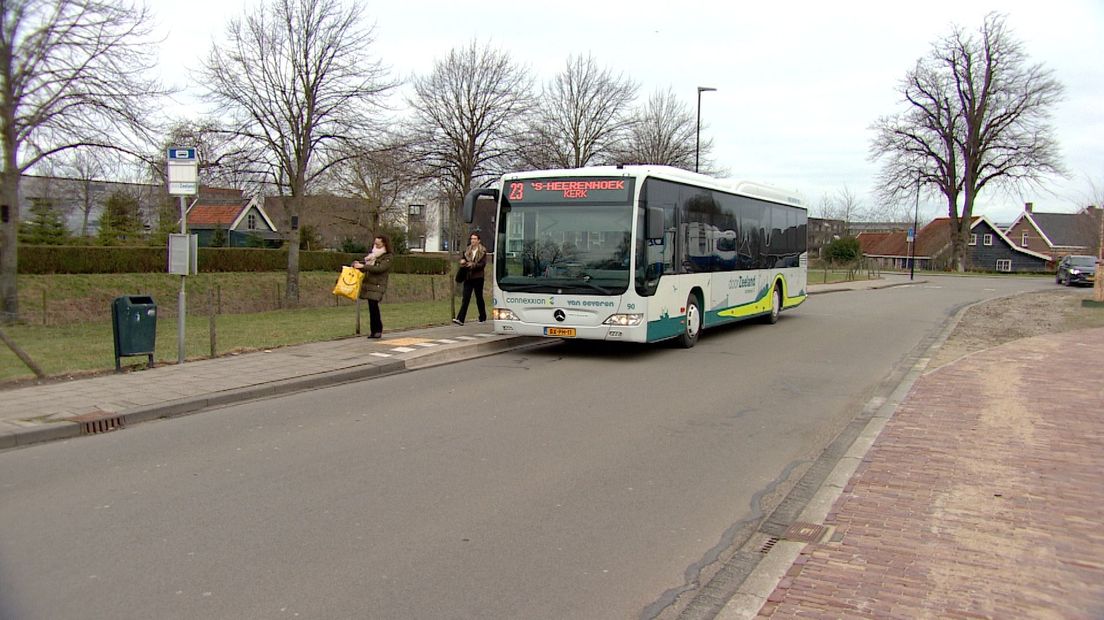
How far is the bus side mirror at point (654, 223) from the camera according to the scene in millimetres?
12102

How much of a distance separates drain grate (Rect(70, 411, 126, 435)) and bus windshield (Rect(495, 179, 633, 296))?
6.31 m

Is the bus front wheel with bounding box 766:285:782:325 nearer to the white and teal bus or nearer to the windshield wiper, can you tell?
the white and teal bus

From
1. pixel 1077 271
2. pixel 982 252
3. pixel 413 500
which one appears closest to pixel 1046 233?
pixel 982 252

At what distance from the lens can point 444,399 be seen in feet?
29.6

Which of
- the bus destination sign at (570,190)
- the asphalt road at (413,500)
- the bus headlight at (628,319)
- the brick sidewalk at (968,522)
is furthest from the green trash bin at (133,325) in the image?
the brick sidewalk at (968,522)

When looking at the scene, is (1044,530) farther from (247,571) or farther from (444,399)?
(444,399)

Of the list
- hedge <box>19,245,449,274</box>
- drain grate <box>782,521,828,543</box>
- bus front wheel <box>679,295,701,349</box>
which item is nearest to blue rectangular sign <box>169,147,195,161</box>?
bus front wheel <box>679,295,701,349</box>

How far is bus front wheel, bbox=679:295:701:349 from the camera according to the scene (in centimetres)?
1384

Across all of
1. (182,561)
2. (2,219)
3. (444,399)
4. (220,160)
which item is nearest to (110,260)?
(220,160)

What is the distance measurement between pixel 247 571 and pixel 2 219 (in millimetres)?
20121

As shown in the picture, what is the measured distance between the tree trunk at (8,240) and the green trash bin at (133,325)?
1198 centimetres

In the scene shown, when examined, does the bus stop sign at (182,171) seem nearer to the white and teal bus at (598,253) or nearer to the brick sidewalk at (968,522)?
the white and teal bus at (598,253)

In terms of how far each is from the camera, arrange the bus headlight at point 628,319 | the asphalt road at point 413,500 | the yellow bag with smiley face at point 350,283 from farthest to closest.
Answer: the yellow bag with smiley face at point 350,283 < the bus headlight at point 628,319 < the asphalt road at point 413,500

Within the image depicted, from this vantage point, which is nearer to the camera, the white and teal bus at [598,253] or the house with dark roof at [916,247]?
the white and teal bus at [598,253]
